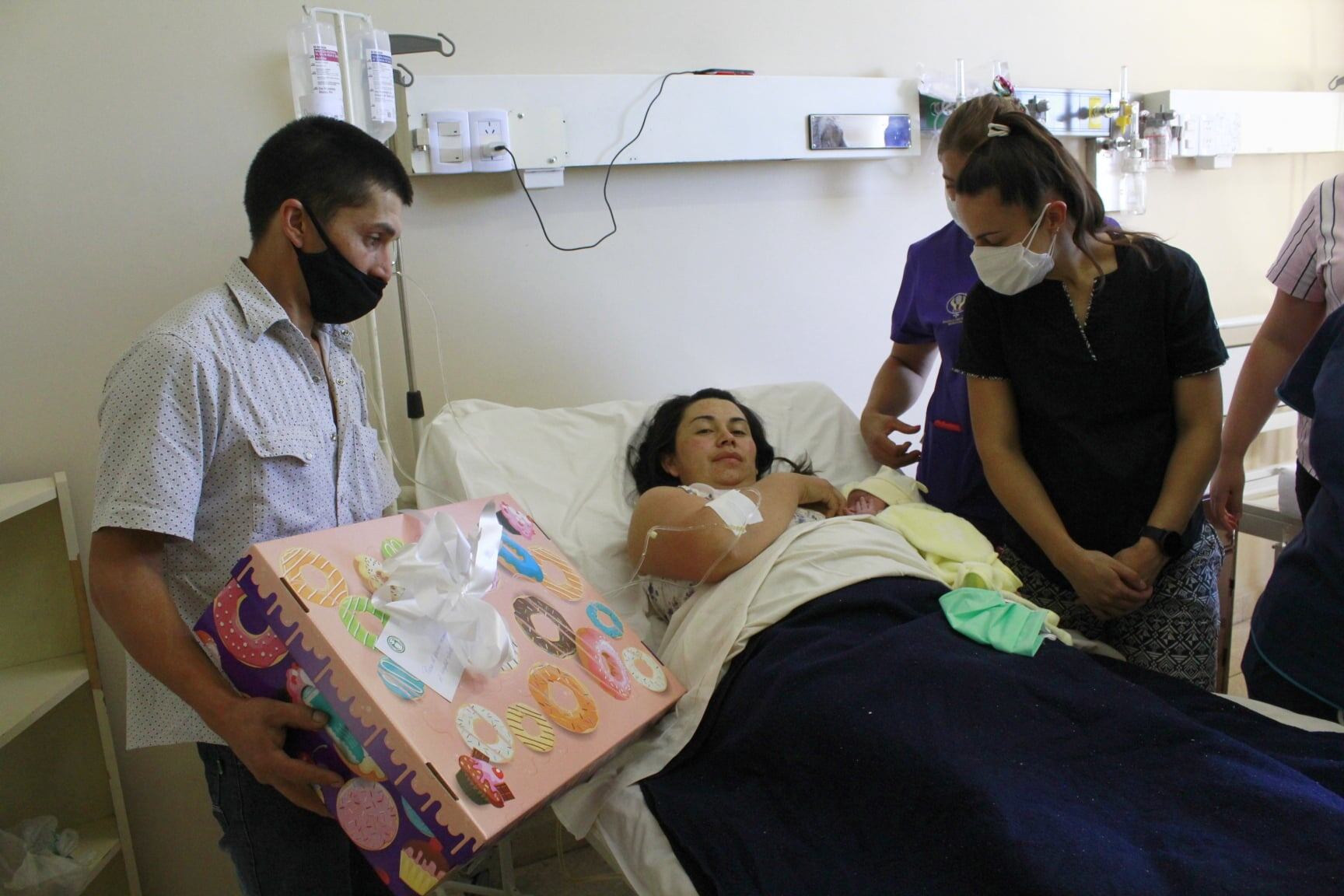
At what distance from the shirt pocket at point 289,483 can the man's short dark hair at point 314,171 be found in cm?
31

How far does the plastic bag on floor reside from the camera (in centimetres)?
171

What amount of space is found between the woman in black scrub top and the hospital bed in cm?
59

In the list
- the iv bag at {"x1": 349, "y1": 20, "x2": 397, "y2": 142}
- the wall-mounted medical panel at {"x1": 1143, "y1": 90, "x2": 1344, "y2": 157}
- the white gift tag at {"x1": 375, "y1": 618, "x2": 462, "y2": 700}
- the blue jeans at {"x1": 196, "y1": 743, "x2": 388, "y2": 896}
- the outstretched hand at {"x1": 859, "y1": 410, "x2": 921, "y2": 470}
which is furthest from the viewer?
the wall-mounted medical panel at {"x1": 1143, "y1": 90, "x2": 1344, "y2": 157}

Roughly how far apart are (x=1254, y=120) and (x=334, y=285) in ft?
10.3

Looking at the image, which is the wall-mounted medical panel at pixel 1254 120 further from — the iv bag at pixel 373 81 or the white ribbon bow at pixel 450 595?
the white ribbon bow at pixel 450 595

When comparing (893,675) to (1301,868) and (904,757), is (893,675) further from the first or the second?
(1301,868)

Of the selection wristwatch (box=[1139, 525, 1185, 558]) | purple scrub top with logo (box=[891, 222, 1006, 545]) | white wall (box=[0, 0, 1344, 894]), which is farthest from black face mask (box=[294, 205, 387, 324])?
wristwatch (box=[1139, 525, 1185, 558])

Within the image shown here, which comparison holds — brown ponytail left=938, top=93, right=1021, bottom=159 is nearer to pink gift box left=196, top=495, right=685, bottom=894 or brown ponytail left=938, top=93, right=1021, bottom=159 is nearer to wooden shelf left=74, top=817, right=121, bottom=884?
pink gift box left=196, top=495, right=685, bottom=894

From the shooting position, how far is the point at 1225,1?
3.09 meters

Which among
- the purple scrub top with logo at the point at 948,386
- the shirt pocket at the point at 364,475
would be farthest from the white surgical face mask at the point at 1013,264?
the shirt pocket at the point at 364,475

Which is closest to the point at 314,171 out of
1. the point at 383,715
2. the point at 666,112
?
the point at 383,715

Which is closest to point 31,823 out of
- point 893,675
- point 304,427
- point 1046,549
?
point 304,427

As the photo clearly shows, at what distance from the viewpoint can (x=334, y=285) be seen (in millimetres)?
1282

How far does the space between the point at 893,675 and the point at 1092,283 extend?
2.64ft
